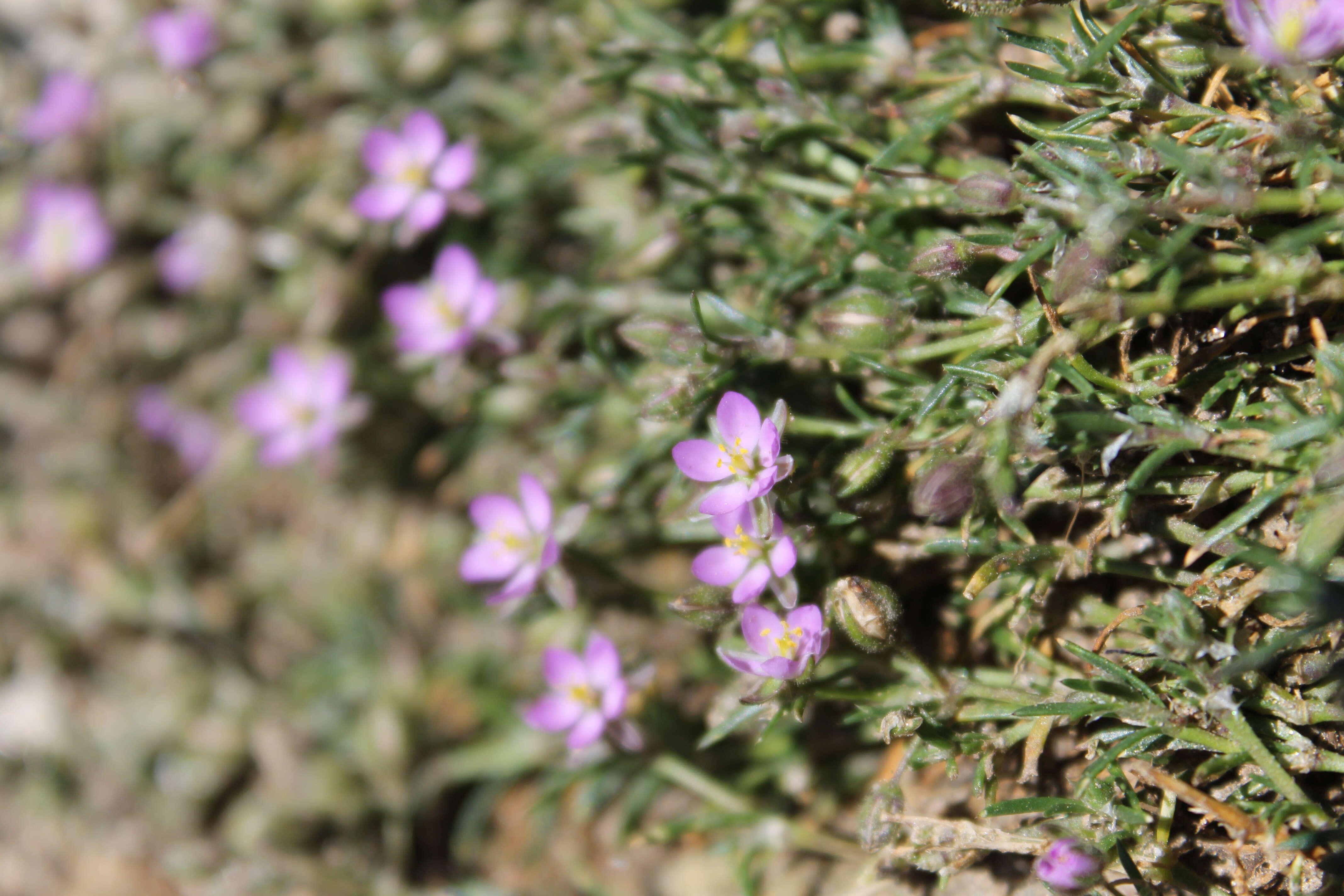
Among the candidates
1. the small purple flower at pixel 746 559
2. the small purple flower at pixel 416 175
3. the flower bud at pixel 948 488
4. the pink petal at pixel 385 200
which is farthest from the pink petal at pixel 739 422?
the pink petal at pixel 385 200

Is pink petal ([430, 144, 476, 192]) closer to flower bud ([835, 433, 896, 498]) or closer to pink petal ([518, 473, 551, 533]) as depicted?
pink petal ([518, 473, 551, 533])

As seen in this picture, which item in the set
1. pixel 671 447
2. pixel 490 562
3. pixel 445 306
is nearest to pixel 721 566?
pixel 671 447

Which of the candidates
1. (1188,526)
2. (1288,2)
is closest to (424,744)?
(1188,526)

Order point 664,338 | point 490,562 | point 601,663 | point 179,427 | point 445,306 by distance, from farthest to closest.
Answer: point 179,427, point 445,306, point 490,562, point 601,663, point 664,338

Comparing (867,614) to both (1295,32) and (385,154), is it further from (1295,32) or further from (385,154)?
(385,154)

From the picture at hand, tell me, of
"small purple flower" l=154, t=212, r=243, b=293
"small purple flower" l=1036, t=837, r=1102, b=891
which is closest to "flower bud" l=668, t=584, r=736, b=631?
"small purple flower" l=1036, t=837, r=1102, b=891
